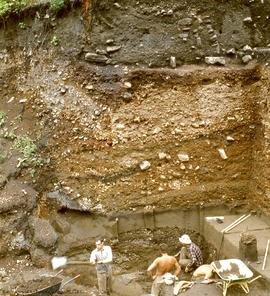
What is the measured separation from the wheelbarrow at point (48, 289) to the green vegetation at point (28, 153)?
7.15ft

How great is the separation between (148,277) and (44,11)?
530cm

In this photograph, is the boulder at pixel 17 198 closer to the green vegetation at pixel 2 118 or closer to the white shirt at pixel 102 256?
the green vegetation at pixel 2 118

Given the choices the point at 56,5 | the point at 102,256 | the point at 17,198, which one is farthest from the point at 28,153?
the point at 56,5

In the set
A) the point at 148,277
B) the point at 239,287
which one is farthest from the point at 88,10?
the point at 239,287

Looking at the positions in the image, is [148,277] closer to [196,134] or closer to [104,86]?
[196,134]

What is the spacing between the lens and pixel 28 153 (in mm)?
8977

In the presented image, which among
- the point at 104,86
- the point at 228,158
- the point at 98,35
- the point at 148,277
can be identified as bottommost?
the point at 148,277

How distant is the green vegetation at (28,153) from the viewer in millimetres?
8922

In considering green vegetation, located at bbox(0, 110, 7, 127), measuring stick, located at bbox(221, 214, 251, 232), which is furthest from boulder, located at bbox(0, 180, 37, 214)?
measuring stick, located at bbox(221, 214, 251, 232)

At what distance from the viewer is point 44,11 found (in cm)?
936

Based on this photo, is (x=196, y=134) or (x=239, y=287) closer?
(x=239, y=287)

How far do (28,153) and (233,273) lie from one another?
4.49 m

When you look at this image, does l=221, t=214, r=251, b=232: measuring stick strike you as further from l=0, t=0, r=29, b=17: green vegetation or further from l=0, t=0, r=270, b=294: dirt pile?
l=0, t=0, r=29, b=17: green vegetation

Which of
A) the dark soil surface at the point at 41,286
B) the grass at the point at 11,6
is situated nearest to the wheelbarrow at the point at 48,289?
the dark soil surface at the point at 41,286
